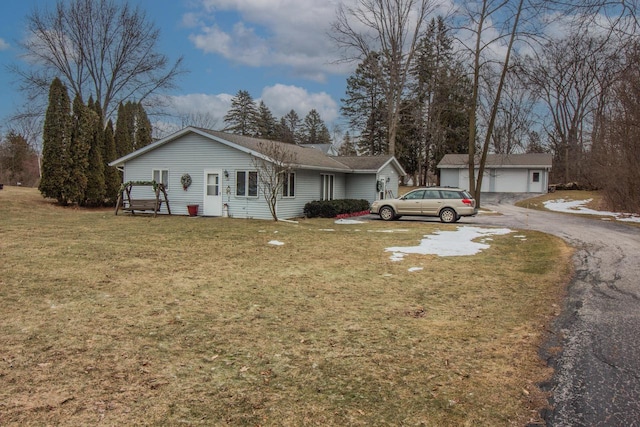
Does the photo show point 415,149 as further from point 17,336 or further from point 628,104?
point 17,336

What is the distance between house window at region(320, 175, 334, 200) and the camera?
2245cm

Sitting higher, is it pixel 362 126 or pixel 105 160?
pixel 362 126

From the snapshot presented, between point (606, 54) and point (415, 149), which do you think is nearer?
point (606, 54)

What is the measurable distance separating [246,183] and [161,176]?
4646 millimetres

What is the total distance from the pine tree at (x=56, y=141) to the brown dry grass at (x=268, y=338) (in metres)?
14.4

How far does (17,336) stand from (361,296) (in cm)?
403

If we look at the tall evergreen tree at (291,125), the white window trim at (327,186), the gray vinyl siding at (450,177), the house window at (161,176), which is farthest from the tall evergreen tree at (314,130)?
the house window at (161,176)

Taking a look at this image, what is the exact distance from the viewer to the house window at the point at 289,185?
62.7 feet

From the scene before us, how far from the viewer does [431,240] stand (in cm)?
1243

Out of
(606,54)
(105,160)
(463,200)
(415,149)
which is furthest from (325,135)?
(606,54)

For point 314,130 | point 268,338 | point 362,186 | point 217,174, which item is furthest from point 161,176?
point 314,130

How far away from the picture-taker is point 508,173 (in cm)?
4159

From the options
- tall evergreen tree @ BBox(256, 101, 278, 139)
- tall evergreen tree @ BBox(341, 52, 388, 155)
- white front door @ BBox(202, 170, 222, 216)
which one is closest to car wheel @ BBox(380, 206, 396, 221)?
white front door @ BBox(202, 170, 222, 216)

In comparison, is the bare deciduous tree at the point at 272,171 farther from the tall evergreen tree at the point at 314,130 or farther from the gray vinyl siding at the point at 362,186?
the tall evergreen tree at the point at 314,130
